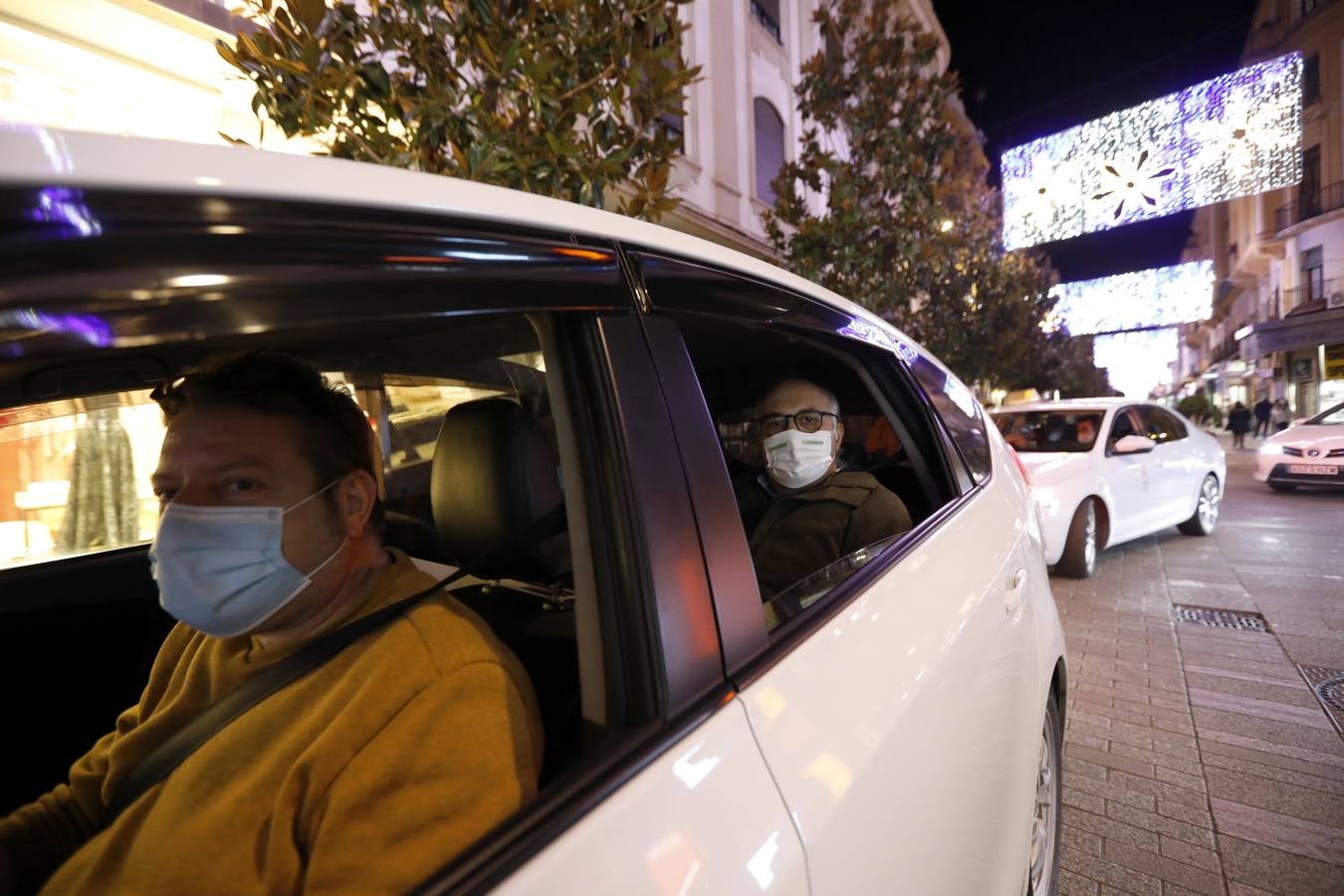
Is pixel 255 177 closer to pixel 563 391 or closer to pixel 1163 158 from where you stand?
pixel 563 391

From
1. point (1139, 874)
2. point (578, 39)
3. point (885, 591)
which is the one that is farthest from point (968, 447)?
point (578, 39)

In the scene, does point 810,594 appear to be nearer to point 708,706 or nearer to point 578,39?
point 708,706

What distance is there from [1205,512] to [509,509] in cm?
937

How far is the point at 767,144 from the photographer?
14.0 m

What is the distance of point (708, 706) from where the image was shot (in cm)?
91

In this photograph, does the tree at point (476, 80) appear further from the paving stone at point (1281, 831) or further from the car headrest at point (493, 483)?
the paving stone at point (1281, 831)

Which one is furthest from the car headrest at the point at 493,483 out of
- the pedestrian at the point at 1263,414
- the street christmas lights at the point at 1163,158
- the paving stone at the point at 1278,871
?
the pedestrian at the point at 1263,414

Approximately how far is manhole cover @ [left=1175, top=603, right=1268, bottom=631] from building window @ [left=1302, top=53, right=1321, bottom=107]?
32057 mm

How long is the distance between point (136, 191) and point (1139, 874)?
3.16 meters

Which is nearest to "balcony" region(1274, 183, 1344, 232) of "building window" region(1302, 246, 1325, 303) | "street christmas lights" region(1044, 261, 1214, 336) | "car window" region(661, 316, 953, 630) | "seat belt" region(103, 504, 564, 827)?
"building window" region(1302, 246, 1325, 303)

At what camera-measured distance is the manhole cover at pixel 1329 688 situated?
3.32m

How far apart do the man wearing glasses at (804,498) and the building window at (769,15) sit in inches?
547

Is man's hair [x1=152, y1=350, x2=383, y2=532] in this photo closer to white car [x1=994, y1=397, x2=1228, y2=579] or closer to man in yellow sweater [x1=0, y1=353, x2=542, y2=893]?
man in yellow sweater [x1=0, y1=353, x2=542, y2=893]

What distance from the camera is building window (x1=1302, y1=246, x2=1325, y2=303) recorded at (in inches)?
1037
